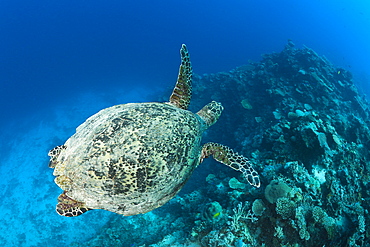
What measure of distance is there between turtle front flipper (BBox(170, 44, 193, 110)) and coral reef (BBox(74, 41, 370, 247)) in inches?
98.5

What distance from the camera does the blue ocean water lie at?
9734 millimetres

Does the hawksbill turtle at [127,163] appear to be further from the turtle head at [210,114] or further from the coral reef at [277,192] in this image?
the coral reef at [277,192]

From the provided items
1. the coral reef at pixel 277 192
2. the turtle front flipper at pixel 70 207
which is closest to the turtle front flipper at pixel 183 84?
the turtle front flipper at pixel 70 207

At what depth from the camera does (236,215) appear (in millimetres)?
3789

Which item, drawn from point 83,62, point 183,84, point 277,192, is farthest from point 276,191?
point 83,62

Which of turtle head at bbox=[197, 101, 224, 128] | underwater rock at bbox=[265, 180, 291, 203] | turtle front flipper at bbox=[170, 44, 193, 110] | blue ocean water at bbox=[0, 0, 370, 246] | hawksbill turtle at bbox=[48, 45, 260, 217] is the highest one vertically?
blue ocean water at bbox=[0, 0, 370, 246]

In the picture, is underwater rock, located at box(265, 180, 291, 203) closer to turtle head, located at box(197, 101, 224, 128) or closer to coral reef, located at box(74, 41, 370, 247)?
coral reef, located at box(74, 41, 370, 247)

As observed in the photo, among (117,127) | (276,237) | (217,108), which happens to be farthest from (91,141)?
(276,237)

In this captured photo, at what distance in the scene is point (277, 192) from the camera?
391 cm

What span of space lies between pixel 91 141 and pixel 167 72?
27017 mm

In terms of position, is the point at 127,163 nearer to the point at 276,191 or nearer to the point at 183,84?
the point at 183,84

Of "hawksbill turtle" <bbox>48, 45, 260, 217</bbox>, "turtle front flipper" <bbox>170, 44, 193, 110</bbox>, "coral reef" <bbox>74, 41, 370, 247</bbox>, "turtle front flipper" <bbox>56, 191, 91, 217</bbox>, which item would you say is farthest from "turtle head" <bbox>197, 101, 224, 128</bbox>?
"turtle front flipper" <bbox>56, 191, 91, 217</bbox>

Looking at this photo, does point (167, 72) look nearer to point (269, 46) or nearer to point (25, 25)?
point (269, 46)

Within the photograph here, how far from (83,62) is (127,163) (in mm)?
40329
